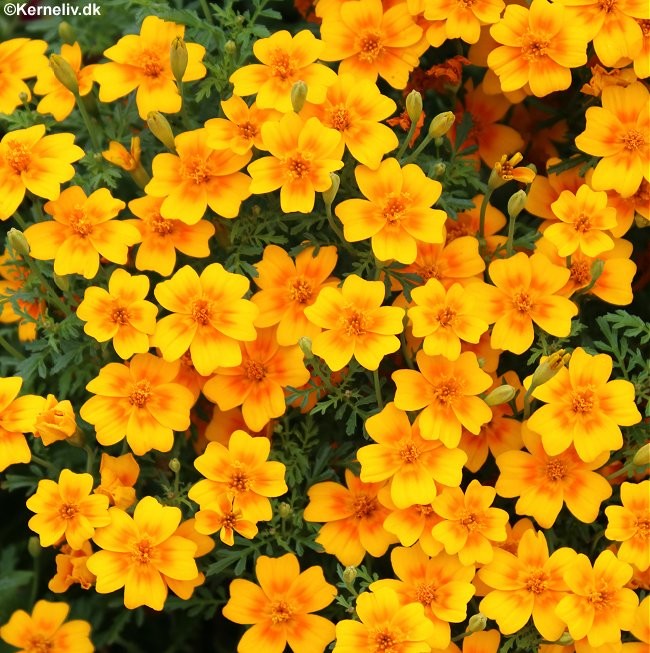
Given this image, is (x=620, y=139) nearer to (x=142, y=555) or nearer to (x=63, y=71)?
(x=63, y=71)

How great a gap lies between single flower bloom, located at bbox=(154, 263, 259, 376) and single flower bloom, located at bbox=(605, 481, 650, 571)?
2.20 feet

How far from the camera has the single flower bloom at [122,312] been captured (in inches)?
68.2

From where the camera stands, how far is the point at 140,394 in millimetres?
1739

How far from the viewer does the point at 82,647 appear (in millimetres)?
1786

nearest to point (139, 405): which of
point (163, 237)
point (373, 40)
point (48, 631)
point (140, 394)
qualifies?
point (140, 394)

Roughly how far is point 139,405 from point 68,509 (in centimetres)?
21

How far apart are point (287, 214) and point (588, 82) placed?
2.19ft

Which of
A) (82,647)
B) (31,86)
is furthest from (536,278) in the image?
(31,86)

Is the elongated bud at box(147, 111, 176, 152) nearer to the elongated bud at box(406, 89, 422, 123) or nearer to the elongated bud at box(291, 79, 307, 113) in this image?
the elongated bud at box(291, 79, 307, 113)

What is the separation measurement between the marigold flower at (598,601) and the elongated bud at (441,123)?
0.77 meters

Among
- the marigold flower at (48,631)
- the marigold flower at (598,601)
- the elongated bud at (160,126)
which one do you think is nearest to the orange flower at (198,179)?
the elongated bud at (160,126)

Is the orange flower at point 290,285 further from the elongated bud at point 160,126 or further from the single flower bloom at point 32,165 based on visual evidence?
the single flower bloom at point 32,165

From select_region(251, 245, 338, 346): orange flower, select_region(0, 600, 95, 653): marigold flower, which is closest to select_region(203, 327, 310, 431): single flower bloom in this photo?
select_region(251, 245, 338, 346): orange flower

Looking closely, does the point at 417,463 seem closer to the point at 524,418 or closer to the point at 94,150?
the point at 524,418
